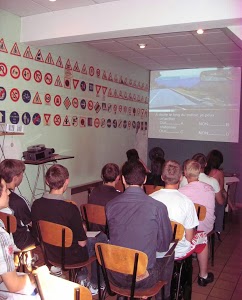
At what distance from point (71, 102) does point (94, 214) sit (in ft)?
8.79

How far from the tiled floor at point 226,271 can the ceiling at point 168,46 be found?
2.48 meters

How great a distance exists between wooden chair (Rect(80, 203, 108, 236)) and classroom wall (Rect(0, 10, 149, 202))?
5.52 feet

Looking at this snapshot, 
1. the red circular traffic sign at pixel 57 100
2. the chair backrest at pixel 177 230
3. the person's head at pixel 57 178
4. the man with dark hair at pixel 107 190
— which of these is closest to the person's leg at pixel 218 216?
the man with dark hair at pixel 107 190

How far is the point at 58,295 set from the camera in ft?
4.86

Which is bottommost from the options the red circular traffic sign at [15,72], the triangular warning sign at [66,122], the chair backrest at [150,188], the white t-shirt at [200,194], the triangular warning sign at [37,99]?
the chair backrest at [150,188]

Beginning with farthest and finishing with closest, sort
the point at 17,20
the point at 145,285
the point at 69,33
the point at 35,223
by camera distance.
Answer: the point at 17,20 < the point at 69,33 < the point at 35,223 < the point at 145,285

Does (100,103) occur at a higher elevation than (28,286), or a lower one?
higher

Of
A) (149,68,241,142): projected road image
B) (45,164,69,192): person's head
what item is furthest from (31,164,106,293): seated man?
(149,68,241,142): projected road image

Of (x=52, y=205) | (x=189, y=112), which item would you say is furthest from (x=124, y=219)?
(x=189, y=112)

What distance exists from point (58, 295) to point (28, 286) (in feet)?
1.16

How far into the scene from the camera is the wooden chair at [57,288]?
56.2 inches

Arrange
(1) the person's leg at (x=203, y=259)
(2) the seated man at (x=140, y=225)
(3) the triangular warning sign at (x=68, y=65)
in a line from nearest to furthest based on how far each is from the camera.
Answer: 1. (2) the seated man at (x=140, y=225)
2. (1) the person's leg at (x=203, y=259)
3. (3) the triangular warning sign at (x=68, y=65)

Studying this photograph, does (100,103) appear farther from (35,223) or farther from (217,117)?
(35,223)

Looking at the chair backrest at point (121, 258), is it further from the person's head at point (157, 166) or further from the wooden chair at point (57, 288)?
the person's head at point (157, 166)
